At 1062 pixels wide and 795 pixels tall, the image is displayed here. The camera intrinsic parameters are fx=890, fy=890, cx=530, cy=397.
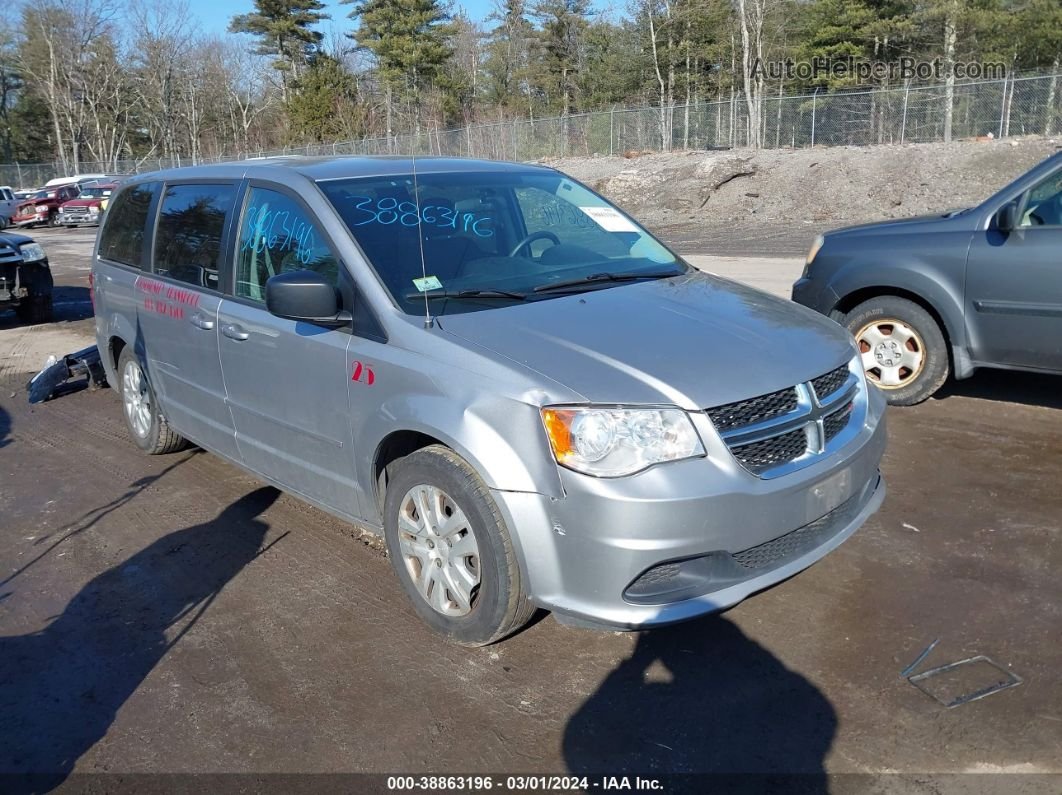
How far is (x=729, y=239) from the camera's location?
64.5ft

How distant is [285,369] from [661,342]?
69.5 inches

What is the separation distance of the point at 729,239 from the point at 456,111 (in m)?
39.2

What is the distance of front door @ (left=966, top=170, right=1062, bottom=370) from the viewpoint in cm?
538

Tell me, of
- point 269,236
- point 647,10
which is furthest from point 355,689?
point 647,10

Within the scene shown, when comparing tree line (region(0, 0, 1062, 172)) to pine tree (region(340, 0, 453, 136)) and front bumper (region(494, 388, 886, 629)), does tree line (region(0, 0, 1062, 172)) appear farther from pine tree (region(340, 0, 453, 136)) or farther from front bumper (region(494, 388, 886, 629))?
front bumper (region(494, 388, 886, 629))

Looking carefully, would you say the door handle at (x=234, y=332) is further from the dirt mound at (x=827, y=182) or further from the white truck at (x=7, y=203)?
the white truck at (x=7, y=203)

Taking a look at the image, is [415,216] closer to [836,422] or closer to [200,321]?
[200,321]

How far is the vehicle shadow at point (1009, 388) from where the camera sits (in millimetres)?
6289

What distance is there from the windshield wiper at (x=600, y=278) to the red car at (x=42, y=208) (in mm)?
35742

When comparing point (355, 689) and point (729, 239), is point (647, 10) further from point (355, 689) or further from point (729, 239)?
point (355, 689)

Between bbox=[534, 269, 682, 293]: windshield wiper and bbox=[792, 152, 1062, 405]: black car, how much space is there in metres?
2.50

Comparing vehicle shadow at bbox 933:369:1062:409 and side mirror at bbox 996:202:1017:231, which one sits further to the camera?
vehicle shadow at bbox 933:369:1062:409

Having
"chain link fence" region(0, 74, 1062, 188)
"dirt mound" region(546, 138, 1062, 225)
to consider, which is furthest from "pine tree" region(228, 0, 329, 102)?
"dirt mound" region(546, 138, 1062, 225)

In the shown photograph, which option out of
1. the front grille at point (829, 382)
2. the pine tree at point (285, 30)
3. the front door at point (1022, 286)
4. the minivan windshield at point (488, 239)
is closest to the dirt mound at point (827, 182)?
the front door at point (1022, 286)
